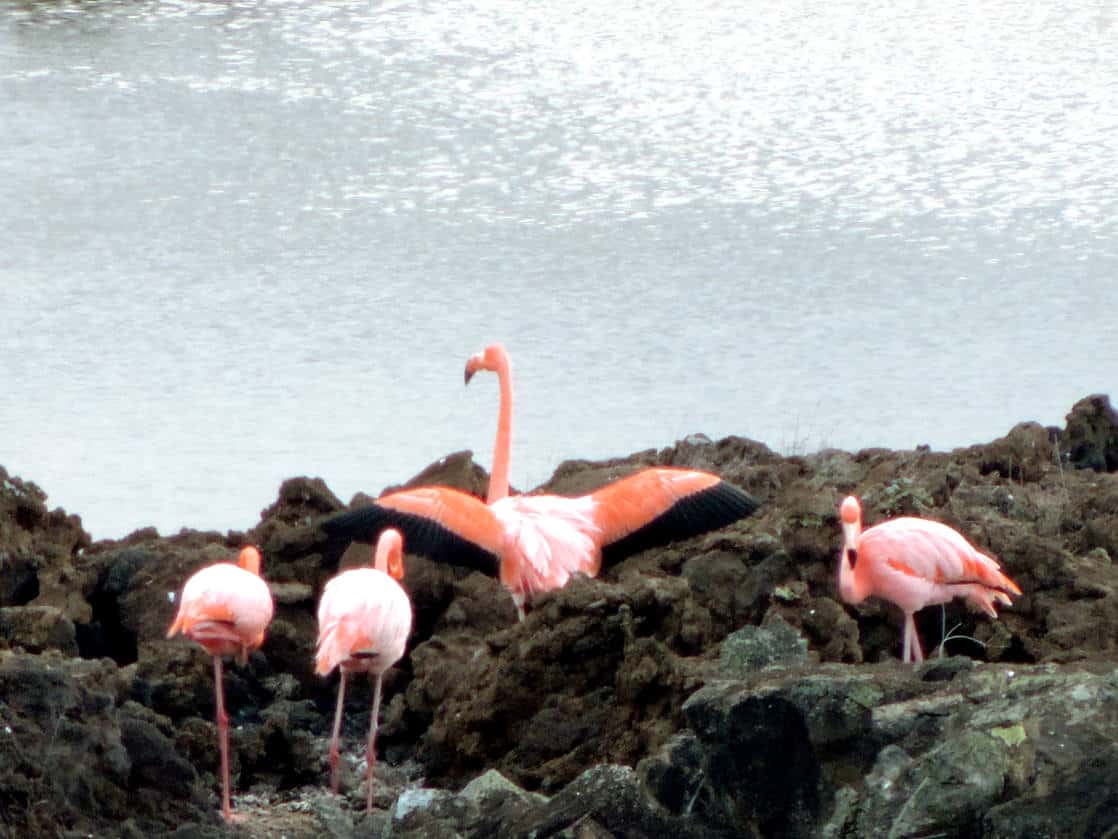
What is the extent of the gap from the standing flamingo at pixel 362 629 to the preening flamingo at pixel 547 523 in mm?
745

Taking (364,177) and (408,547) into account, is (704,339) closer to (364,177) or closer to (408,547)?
(364,177)

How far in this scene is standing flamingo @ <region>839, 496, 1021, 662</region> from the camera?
5426mm

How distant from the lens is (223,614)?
5.06 metres

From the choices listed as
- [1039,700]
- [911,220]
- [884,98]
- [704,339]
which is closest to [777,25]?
[884,98]

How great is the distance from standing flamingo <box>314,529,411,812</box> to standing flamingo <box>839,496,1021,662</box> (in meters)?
1.24

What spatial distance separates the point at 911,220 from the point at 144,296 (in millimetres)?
4947

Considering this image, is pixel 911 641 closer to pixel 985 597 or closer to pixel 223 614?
pixel 985 597

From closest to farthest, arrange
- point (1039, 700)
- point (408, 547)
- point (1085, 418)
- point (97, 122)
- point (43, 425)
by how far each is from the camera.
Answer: point (1039, 700) < point (408, 547) < point (1085, 418) < point (43, 425) < point (97, 122)

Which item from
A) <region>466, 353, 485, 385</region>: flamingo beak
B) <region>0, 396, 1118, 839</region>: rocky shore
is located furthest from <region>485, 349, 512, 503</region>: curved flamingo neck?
<region>466, 353, 485, 385</region>: flamingo beak

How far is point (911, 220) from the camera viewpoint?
1305 cm

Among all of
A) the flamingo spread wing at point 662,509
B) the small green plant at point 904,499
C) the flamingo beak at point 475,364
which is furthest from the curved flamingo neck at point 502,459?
the small green plant at point 904,499

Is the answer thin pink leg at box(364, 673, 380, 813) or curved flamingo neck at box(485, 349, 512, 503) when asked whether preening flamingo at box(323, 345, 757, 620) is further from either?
thin pink leg at box(364, 673, 380, 813)

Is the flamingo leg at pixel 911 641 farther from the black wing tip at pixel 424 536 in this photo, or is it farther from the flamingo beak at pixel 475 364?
the flamingo beak at pixel 475 364

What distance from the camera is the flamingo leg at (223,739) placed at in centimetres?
472
